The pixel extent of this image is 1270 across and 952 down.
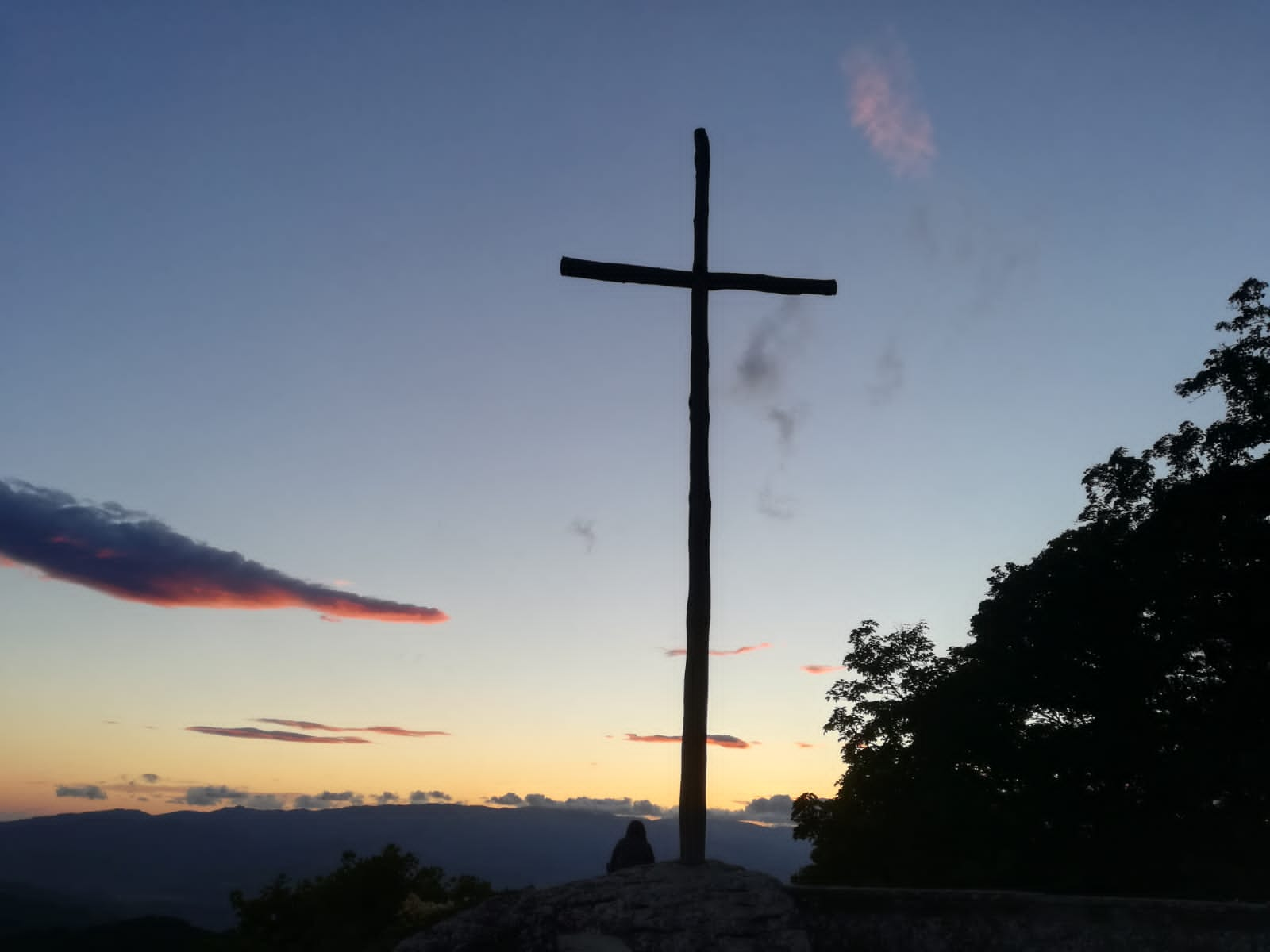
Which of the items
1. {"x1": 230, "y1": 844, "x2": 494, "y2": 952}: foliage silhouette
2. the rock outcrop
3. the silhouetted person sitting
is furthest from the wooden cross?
{"x1": 230, "y1": 844, "x2": 494, "y2": 952}: foliage silhouette

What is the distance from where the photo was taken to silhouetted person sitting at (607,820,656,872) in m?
13.0

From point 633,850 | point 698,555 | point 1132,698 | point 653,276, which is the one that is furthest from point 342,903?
point 1132,698

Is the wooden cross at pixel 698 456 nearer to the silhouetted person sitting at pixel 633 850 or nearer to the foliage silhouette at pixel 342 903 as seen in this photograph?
the silhouetted person sitting at pixel 633 850

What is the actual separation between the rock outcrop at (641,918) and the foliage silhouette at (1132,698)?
18.3 meters

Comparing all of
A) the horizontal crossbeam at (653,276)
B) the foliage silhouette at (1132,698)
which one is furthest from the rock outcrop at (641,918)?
the foliage silhouette at (1132,698)

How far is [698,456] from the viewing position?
44.3 feet

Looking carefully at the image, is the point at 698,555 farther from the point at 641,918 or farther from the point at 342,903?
the point at 342,903

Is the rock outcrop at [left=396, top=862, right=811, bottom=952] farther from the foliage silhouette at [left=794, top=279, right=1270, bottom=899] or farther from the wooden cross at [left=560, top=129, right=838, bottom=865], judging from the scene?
the foliage silhouette at [left=794, top=279, right=1270, bottom=899]

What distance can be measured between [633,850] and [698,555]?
13.9 ft

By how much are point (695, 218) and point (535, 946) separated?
409 inches

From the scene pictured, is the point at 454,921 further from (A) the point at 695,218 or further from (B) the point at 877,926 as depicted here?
(A) the point at 695,218

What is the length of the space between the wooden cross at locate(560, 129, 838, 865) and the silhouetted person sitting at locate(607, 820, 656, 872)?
103cm

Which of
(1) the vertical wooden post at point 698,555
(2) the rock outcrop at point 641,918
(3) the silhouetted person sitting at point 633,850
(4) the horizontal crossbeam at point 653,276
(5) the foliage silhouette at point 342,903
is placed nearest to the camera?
(2) the rock outcrop at point 641,918

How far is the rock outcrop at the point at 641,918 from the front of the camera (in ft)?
34.4
